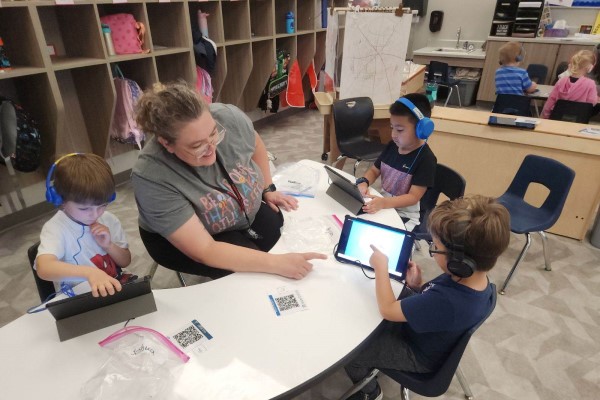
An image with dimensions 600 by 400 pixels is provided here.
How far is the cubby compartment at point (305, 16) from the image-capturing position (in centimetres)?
461

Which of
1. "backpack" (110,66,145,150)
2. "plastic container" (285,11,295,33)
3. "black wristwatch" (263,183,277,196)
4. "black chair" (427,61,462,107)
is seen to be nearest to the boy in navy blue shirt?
"black wristwatch" (263,183,277,196)

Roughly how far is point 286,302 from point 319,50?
4.61 metres

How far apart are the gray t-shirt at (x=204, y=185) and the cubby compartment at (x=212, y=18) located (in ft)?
7.17

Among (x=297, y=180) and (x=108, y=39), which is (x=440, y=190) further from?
(x=108, y=39)

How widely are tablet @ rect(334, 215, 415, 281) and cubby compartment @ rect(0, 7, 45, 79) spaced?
7.25ft

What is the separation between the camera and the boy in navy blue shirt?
0.97m

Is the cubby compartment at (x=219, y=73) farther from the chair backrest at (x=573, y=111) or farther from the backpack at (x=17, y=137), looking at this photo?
the chair backrest at (x=573, y=111)

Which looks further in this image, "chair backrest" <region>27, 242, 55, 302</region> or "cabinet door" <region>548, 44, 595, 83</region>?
"cabinet door" <region>548, 44, 595, 83</region>

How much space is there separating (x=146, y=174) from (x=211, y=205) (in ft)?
0.82

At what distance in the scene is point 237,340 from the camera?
3.19 feet

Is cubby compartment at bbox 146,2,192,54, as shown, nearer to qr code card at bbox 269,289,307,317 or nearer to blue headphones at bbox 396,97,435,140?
blue headphones at bbox 396,97,435,140

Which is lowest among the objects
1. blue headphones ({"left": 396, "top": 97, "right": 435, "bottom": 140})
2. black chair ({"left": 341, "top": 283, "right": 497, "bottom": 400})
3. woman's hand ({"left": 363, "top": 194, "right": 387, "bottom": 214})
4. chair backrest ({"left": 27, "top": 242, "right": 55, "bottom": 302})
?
black chair ({"left": 341, "top": 283, "right": 497, "bottom": 400})

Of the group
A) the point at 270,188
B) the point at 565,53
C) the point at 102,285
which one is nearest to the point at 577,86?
the point at 565,53

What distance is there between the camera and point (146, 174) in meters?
1.22
